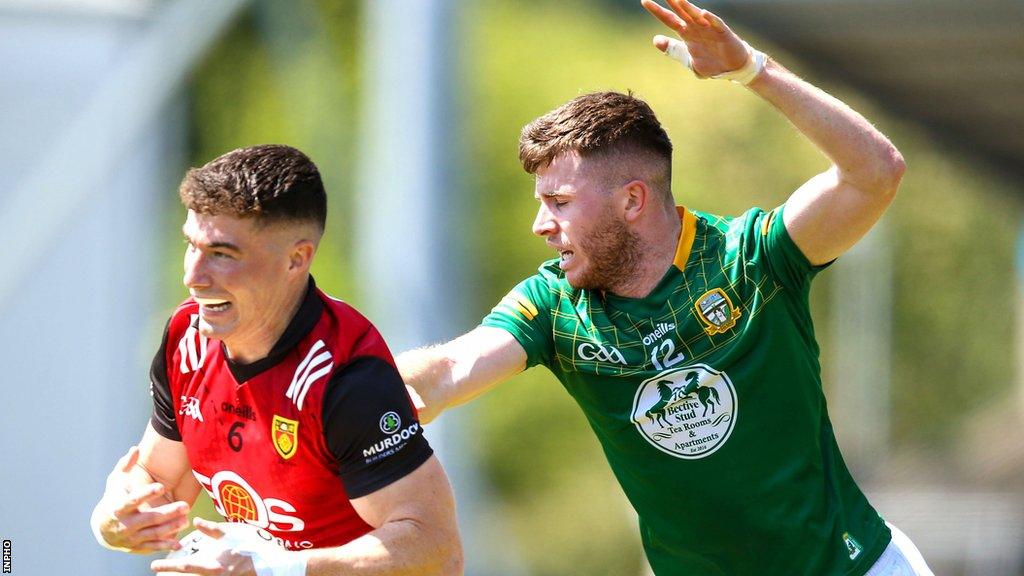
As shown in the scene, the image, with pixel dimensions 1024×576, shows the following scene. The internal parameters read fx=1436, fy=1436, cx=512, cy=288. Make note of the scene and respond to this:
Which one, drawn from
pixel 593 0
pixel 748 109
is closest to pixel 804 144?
pixel 748 109

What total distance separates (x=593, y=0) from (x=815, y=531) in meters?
22.7

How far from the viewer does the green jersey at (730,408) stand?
5246mm

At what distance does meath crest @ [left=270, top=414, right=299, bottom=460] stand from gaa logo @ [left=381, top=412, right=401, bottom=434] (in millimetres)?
315

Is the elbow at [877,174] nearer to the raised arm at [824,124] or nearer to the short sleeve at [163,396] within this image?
the raised arm at [824,124]

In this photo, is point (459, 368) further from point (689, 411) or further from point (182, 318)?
point (182, 318)

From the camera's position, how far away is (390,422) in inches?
183

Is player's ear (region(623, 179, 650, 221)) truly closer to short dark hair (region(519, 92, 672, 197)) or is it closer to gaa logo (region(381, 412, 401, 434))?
short dark hair (region(519, 92, 672, 197))

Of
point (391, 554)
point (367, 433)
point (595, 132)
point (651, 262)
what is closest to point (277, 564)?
point (391, 554)

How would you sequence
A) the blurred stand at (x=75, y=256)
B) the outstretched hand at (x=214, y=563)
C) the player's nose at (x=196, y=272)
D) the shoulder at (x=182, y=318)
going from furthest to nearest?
1. the blurred stand at (x=75, y=256)
2. the shoulder at (x=182, y=318)
3. the player's nose at (x=196, y=272)
4. the outstretched hand at (x=214, y=563)

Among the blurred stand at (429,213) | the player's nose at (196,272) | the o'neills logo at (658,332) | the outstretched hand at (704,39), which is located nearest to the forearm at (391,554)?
the player's nose at (196,272)

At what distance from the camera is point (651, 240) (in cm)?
541

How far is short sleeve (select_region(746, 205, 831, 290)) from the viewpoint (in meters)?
5.24

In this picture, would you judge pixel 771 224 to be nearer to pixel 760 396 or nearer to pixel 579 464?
pixel 760 396

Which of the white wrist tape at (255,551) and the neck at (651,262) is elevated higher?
the neck at (651,262)
